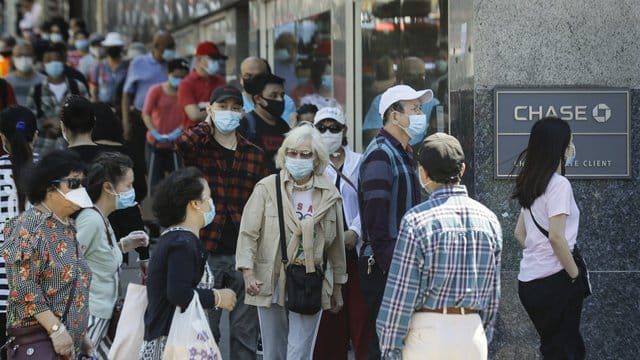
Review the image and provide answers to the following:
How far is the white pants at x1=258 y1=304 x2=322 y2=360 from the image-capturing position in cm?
797

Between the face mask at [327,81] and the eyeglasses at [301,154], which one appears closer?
the eyeglasses at [301,154]

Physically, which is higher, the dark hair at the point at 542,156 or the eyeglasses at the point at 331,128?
the eyeglasses at the point at 331,128

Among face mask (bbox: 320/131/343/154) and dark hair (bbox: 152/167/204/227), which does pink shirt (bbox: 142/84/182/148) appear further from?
dark hair (bbox: 152/167/204/227)

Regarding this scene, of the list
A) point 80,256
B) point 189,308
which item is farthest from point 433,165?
point 80,256

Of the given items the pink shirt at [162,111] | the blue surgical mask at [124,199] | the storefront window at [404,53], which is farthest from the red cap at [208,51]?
the blue surgical mask at [124,199]

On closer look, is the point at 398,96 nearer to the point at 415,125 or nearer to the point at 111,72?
the point at 415,125

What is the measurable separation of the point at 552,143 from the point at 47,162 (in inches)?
112

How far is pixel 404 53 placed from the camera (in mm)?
10781

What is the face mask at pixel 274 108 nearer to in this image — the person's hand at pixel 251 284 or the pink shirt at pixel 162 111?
the person's hand at pixel 251 284

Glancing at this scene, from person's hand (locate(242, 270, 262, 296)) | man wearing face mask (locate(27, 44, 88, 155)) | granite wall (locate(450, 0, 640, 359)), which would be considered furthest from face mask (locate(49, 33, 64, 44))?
person's hand (locate(242, 270, 262, 296))

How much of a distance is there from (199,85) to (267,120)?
331 centimetres

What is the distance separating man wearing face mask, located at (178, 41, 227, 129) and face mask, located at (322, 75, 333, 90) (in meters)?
1.12

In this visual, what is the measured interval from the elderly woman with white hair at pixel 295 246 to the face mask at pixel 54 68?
6.38 metres

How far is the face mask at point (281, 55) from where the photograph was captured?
1412 cm
